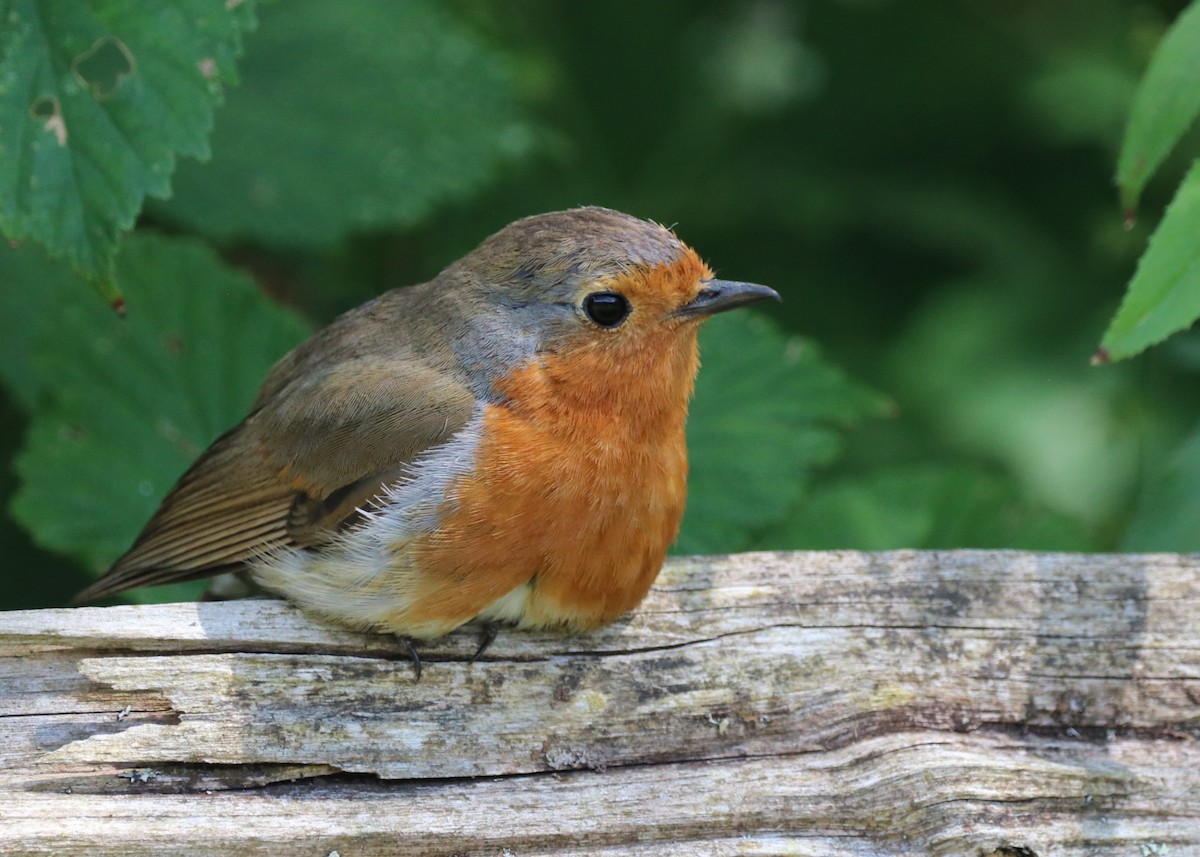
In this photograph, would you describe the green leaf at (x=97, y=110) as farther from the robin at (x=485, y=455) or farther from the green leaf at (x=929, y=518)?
the green leaf at (x=929, y=518)

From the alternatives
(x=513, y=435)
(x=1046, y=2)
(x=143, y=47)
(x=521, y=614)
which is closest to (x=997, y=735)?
(x=521, y=614)

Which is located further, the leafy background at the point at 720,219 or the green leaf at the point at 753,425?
the green leaf at the point at 753,425

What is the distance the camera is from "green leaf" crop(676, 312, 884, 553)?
194 inches

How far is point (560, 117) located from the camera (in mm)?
7543

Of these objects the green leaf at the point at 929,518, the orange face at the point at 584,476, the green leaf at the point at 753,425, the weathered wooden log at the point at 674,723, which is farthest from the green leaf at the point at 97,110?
the green leaf at the point at 929,518

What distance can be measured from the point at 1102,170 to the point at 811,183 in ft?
5.24

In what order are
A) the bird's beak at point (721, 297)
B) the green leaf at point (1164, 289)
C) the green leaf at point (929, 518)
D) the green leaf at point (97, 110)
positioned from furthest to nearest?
1. the green leaf at point (929, 518)
2. the bird's beak at point (721, 297)
3. the green leaf at point (97, 110)
4. the green leaf at point (1164, 289)

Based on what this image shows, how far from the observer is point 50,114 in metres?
3.83

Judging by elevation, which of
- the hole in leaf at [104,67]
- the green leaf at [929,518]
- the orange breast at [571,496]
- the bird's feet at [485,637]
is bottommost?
the bird's feet at [485,637]

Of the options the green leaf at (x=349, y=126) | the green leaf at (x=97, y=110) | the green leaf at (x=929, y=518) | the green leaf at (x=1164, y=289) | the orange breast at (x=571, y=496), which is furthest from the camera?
the green leaf at (x=349, y=126)

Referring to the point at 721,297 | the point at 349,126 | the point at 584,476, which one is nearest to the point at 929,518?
the point at 721,297

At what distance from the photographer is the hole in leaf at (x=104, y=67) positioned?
3.87 metres

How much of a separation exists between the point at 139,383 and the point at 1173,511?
12.5ft

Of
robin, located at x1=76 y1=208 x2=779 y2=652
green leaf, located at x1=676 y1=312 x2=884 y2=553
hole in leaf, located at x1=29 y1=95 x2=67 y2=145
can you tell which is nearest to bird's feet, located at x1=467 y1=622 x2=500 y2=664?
robin, located at x1=76 y1=208 x2=779 y2=652
